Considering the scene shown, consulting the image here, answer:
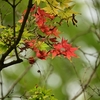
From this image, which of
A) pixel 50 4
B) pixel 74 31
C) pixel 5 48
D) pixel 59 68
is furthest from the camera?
pixel 74 31

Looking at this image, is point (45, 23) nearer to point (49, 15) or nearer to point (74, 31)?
point (49, 15)

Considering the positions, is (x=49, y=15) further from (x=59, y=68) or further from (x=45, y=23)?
(x=59, y=68)

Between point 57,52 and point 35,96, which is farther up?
point 57,52

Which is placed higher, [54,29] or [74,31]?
[54,29]

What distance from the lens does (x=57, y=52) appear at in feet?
7.54

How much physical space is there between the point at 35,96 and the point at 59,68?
4.80 metres

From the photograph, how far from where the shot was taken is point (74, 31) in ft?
25.8

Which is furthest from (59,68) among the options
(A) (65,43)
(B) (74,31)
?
(A) (65,43)

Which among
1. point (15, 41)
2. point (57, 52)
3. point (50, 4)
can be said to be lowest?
point (57, 52)

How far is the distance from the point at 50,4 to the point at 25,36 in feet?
0.93

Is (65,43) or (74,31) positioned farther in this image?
(74,31)

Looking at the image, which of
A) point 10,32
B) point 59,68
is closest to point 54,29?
point 10,32

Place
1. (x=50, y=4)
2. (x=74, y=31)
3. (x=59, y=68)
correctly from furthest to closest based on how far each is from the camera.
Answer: (x=74, y=31)
(x=59, y=68)
(x=50, y=4)

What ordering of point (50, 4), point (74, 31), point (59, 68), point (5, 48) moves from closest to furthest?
point (50, 4) → point (5, 48) → point (59, 68) → point (74, 31)
